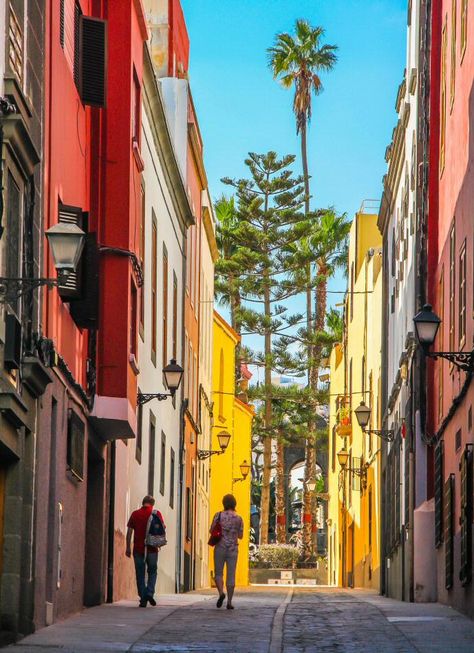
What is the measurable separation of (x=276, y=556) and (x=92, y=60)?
45.8 m

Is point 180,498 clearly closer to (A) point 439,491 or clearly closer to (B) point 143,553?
(A) point 439,491

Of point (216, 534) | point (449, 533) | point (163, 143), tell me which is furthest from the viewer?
point (163, 143)

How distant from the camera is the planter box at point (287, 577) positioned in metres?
61.6

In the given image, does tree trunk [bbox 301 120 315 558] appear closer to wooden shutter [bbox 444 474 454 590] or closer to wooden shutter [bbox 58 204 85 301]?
wooden shutter [bbox 444 474 454 590]

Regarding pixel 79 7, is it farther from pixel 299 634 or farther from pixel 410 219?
pixel 410 219

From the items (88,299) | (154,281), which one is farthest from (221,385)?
(88,299)

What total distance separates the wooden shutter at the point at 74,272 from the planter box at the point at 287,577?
43.5 m

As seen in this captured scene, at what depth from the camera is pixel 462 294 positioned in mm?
22219

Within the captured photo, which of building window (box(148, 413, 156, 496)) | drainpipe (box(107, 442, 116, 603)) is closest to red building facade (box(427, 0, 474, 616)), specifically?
drainpipe (box(107, 442, 116, 603))

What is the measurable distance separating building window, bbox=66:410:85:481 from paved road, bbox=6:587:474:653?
5.72ft

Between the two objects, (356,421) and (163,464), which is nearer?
(163,464)

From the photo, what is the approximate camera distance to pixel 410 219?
1264 inches

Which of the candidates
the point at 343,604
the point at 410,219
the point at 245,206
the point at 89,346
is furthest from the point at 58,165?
the point at 245,206

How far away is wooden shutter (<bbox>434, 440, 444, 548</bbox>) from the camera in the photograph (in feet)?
81.9
